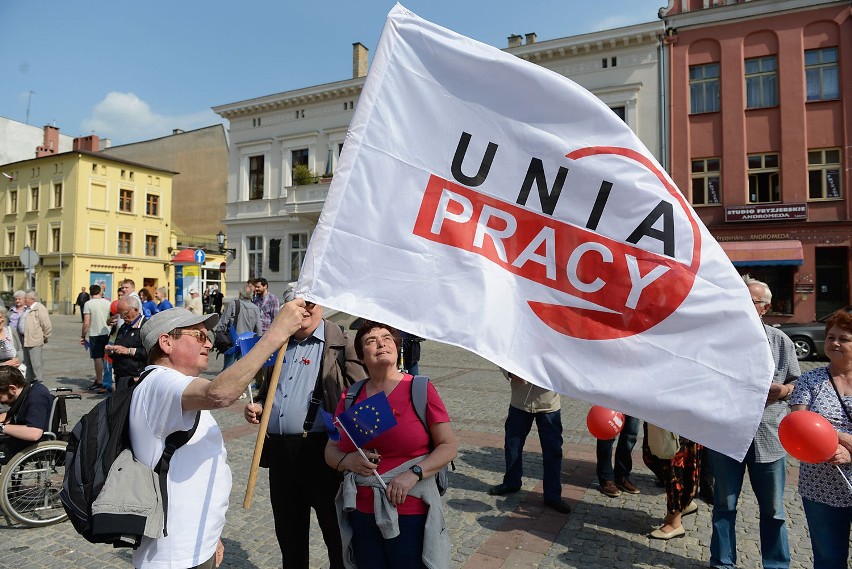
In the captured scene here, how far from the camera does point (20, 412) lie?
15.6ft

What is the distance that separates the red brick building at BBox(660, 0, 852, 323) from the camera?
20203 mm

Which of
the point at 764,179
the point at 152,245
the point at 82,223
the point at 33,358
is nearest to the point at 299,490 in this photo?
the point at 33,358

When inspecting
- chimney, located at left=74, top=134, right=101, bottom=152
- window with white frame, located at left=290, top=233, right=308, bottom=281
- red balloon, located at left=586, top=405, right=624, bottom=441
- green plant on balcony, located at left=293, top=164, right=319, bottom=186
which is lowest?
red balloon, located at left=586, top=405, right=624, bottom=441

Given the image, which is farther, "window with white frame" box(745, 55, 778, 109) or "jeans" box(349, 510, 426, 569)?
"window with white frame" box(745, 55, 778, 109)

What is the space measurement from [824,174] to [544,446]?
69.1 feet

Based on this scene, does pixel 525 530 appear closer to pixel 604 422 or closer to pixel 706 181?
pixel 604 422

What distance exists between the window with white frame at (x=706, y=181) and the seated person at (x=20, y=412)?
72.3 feet

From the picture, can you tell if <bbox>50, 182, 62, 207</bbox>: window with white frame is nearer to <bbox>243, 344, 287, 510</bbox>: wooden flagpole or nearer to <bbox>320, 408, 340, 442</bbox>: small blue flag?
<bbox>320, 408, 340, 442</bbox>: small blue flag

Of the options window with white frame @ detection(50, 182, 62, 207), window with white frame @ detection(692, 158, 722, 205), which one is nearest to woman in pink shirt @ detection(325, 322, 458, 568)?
window with white frame @ detection(692, 158, 722, 205)

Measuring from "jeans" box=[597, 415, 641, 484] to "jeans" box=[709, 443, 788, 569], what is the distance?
1.49 m

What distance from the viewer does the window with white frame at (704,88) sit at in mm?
21969

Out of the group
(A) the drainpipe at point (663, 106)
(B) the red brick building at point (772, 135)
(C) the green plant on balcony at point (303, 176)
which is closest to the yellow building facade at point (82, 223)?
(C) the green plant on balcony at point (303, 176)

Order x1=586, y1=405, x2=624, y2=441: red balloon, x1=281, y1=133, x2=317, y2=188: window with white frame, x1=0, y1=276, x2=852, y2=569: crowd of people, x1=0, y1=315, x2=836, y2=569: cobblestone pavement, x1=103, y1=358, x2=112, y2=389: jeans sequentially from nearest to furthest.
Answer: x1=0, y1=276, x2=852, y2=569: crowd of people → x1=0, y1=315, x2=836, y2=569: cobblestone pavement → x1=586, y1=405, x2=624, y2=441: red balloon → x1=103, y1=358, x2=112, y2=389: jeans → x1=281, y1=133, x2=317, y2=188: window with white frame

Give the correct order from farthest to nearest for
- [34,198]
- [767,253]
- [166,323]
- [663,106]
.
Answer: [34,198] → [663,106] → [767,253] → [166,323]
